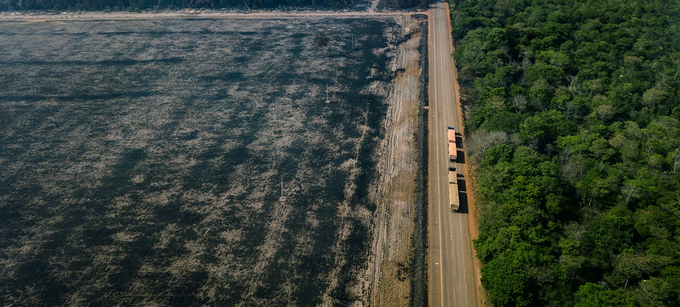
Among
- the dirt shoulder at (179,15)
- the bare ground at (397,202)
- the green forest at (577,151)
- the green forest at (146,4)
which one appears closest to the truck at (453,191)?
the green forest at (577,151)

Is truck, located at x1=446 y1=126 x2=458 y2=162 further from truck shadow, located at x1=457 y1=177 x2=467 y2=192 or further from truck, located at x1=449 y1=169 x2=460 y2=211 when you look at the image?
truck shadow, located at x1=457 y1=177 x2=467 y2=192

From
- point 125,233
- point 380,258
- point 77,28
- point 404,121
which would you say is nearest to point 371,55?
point 404,121

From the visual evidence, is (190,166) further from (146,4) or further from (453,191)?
(146,4)

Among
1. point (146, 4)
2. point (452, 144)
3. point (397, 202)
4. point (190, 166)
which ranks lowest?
point (397, 202)

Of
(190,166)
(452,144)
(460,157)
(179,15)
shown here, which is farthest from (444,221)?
(179,15)

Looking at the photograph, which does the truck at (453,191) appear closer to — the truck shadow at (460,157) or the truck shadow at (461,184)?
the truck shadow at (461,184)

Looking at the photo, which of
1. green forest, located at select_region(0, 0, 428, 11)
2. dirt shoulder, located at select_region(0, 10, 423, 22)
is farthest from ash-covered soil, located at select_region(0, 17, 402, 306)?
green forest, located at select_region(0, 0, 428, 11)

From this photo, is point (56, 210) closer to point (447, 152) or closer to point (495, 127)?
point (447, 152)
